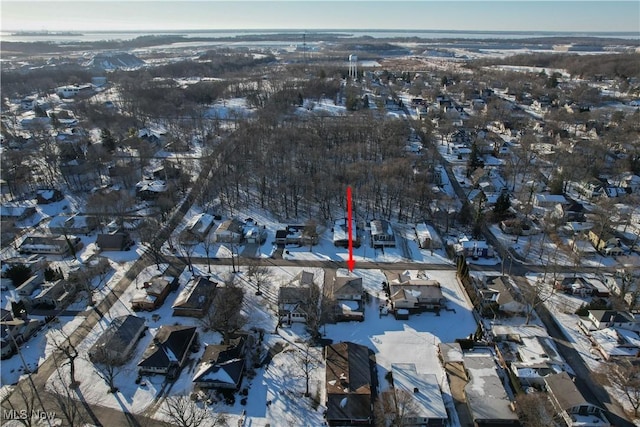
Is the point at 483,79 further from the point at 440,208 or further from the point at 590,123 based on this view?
the point at 440,208

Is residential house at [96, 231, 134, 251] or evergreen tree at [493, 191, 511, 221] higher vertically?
evergreen tree at [493, 191, 511, 221]

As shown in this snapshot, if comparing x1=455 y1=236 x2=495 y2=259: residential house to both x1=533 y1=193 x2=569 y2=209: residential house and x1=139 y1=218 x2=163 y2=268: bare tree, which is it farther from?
x1=139 y1=218 x2=163 y2=268: bare tree

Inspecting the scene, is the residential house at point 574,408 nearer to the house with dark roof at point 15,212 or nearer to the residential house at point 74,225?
the residential house at point 74,225

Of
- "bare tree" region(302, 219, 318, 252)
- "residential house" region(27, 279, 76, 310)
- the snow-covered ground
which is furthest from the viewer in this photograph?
"bare tree" region(302, 219, 318, 252)

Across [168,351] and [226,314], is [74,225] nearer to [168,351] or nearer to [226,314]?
[168,351]

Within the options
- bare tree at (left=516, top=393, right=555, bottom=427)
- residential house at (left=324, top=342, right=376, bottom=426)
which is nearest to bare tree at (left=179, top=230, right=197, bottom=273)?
residential house at (left=324, top=342, right=376, bottom=426)

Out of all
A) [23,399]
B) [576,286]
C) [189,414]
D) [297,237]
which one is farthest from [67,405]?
[576,286]

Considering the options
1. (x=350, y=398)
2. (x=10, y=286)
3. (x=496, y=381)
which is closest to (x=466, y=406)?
(x=496, y=381)
